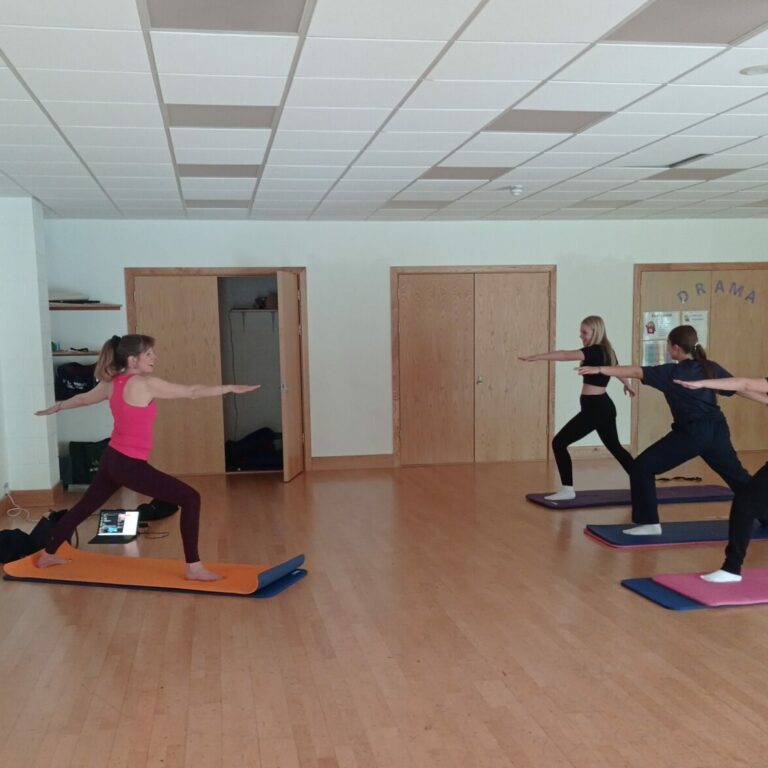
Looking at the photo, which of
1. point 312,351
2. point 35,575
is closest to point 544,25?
point 35,575

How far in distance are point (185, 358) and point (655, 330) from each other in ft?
15.9

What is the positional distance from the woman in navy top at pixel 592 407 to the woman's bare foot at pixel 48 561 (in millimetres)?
3422

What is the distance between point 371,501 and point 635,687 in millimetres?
3526

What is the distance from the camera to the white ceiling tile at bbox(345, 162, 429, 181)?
512 centimetres

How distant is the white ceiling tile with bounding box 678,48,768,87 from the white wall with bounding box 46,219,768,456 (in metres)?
4.40

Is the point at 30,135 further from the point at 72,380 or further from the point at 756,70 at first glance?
the point at 756,70

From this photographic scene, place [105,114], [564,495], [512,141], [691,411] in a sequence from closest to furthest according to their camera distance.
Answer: [105,114] < [512,141] < [691,411] < [564,495]

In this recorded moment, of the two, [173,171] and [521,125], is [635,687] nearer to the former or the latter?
[521,125]

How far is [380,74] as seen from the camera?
322 cm

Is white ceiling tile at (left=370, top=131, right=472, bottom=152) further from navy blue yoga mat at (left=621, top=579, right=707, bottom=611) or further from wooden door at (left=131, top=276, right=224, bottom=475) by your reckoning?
wooden door at (left=131, top=276, right=224, bottom=475)

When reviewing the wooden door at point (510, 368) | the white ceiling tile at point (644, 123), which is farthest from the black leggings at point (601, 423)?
the white ceiling tile at point (644, 123)

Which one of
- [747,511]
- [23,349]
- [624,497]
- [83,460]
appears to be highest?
[23,349]

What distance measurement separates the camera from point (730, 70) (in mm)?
3281

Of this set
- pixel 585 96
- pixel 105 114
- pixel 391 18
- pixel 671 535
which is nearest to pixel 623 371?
pixel 671 535
